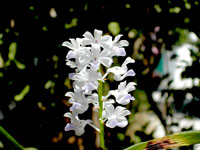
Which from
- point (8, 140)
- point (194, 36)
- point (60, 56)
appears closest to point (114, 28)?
point (60, 56)

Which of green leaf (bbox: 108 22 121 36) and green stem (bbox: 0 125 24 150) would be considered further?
green leaf (bbox: 108 22 121 36)

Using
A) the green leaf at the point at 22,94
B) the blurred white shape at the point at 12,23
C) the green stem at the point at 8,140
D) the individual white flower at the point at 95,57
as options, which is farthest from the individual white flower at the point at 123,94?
the blurred white shape at the point at 12,23

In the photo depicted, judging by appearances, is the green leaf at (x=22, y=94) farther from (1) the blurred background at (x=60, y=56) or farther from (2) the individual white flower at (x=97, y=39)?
(2) the individual white flower at (x=97, y=39)

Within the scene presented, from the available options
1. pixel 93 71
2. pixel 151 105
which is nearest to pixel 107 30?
pixel 151 105

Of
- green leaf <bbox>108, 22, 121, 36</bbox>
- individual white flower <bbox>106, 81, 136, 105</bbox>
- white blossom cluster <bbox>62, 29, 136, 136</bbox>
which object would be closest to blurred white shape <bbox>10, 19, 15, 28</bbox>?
green leaf <bbox>108, 22, 121, 36</bbox>

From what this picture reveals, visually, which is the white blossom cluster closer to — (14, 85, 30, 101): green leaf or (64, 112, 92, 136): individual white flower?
(64, 112, 92, 136): individual white flower

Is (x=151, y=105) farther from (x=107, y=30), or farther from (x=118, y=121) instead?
(x=118, y=121)

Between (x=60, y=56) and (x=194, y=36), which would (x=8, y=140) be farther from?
(x=194, y=36)
